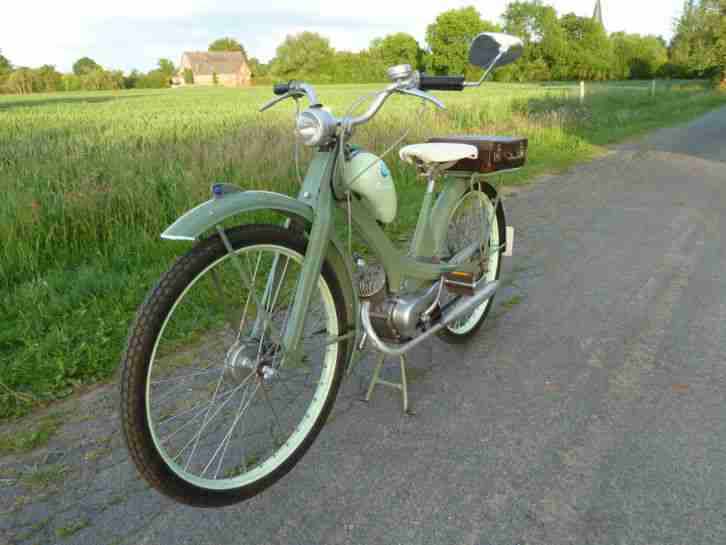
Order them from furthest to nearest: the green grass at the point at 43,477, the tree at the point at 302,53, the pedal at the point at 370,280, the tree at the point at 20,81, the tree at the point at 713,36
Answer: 1. the tree at the point at 302,53
2. the tree at the point at 20,81
3. the tree at the point at 713,36
4. the pedal at the point at 370,280
5. the green grass at the point at 43,477

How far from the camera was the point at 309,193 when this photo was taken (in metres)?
2.12

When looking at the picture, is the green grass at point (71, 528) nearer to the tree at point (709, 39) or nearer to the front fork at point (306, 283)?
the front fork at point (306, 283)

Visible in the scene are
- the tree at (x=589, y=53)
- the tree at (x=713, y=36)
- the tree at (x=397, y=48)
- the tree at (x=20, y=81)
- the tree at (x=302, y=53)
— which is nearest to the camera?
the tree at (x=713, y=36)

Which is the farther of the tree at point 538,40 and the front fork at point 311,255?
the tree at point 538,40

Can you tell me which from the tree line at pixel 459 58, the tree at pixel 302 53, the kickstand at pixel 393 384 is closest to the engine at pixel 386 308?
the kickstand at pixel 393 384

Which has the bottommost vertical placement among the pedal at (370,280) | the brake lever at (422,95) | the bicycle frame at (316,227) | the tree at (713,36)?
the pedal at (370,280)

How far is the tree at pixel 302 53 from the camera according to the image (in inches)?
3318

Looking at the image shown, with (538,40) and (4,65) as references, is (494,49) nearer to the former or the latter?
(4,65)

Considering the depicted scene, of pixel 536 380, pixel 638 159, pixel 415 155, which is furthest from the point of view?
pixel 638 159

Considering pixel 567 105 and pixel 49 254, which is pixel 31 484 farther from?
pixel 567 105

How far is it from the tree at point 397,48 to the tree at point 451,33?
A: 2309 mm

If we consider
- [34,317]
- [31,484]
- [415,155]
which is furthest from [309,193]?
[34,317]

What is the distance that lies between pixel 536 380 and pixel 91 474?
208 cm

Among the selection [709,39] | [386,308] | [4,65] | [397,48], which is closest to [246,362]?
[386,308]
